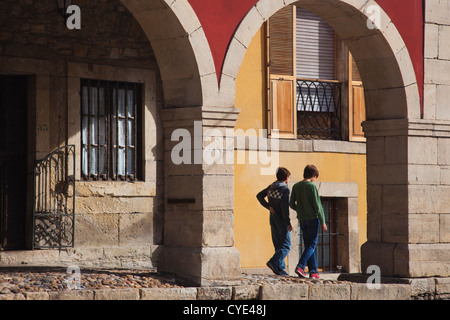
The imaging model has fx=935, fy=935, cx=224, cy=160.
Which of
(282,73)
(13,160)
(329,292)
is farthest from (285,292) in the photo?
(282,73)

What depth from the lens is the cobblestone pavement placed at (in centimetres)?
859

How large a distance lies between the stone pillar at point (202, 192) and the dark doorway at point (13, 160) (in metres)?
2.21

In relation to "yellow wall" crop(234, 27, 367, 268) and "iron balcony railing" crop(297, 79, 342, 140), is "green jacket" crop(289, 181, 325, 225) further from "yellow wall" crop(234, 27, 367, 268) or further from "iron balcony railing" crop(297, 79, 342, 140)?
"iron balcony railing" crop(297, 79, 342, 140)

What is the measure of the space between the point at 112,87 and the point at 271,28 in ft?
8.95

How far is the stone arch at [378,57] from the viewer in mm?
10563

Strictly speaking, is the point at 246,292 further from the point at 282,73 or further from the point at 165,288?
the point at 282,73

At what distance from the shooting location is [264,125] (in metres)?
12.9

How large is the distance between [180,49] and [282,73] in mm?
4016

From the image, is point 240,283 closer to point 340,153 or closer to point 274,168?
point 274,168

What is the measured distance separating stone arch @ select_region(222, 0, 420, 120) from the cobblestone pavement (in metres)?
2.36

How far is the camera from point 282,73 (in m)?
13.2

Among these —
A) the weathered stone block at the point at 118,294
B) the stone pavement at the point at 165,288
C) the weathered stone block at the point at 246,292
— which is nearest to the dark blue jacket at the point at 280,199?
the stone pavement at the point at 165,288

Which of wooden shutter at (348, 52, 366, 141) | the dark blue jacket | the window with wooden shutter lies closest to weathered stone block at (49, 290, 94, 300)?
the dark blue jacket
